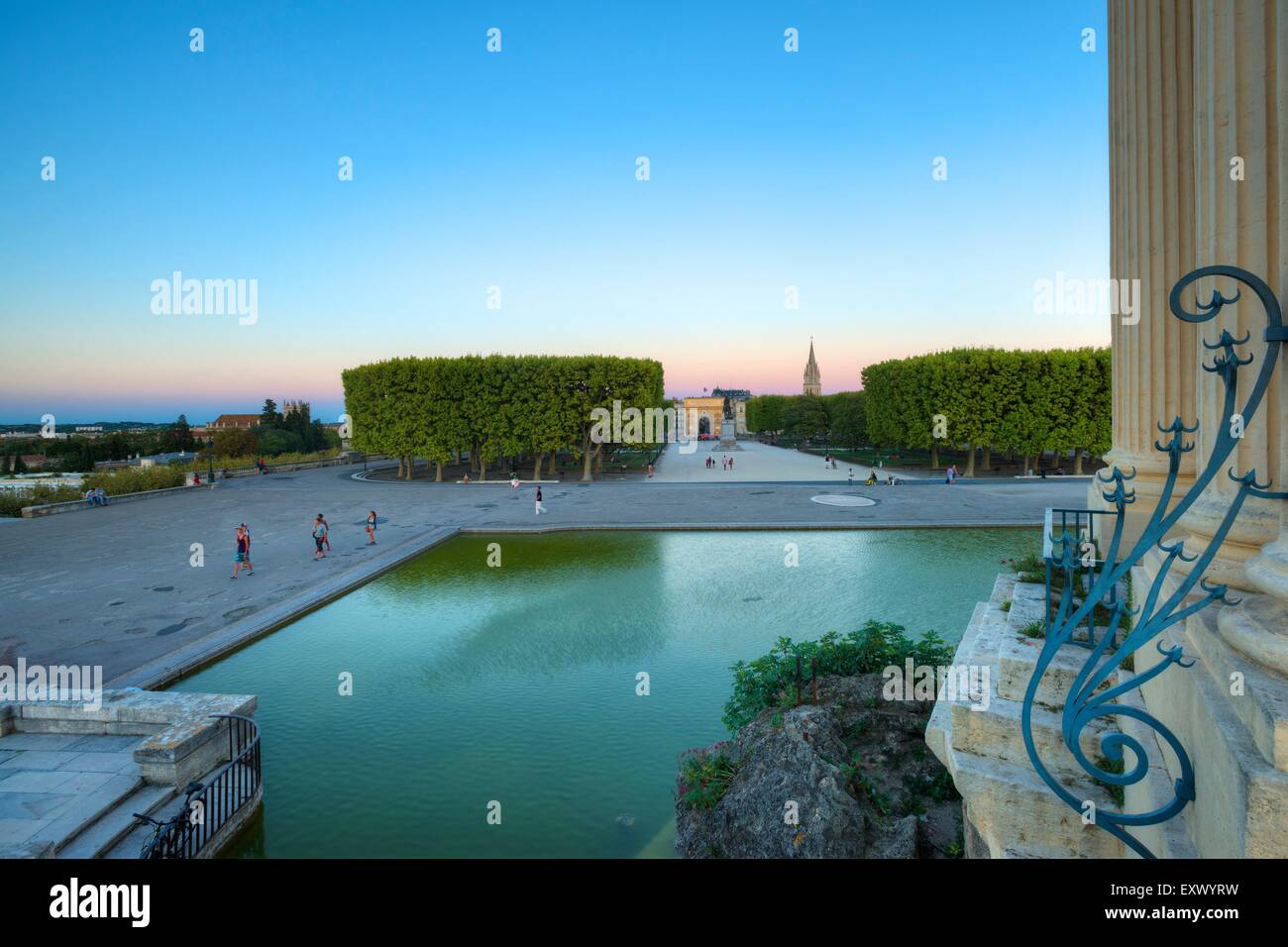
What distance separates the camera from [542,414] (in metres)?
41.4

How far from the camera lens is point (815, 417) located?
8506 centimetres

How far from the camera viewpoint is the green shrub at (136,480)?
3534 centimetres

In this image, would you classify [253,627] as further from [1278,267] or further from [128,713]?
[1278,267]

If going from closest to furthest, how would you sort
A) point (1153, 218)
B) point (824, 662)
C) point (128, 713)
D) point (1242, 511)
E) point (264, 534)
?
point (1242, 511) → point (1153, 218) → point (128, 713) → point (824, 662) → point (264, 534)

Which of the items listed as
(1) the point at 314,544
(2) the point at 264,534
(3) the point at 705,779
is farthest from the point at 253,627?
(2) the point at 264,534

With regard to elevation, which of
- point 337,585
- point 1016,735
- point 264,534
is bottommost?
point 337,585

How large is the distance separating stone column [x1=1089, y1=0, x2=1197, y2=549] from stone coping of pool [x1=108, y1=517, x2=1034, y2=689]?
520 inches

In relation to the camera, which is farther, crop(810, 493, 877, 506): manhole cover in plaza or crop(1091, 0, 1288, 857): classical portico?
crop(810, 493, 877, 506): manhole cover in plaza

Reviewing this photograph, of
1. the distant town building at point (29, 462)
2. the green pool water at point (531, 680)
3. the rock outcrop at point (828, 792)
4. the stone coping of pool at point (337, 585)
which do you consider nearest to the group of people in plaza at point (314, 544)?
the stone coping of pool at point (337, 585)

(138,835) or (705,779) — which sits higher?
(705,779)

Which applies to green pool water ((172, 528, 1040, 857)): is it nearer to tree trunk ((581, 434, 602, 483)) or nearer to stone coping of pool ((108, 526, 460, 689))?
stone coping of pool ((108, 526, 460, 689))

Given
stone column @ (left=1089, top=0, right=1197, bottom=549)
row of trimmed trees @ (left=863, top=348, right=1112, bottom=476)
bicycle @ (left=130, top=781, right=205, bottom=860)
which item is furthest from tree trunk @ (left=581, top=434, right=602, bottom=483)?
stone column @ (left=1089, top=0, right=1197, bottom=549)

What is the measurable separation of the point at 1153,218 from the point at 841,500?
24.7 meters

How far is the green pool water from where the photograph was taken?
7.50 m
